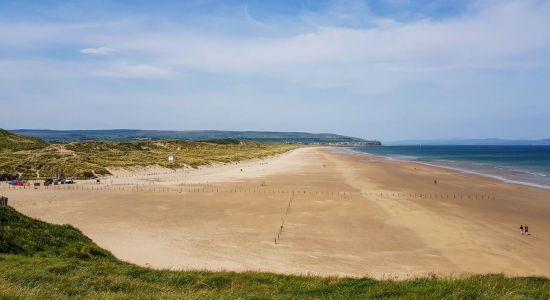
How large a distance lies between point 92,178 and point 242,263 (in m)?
41.8

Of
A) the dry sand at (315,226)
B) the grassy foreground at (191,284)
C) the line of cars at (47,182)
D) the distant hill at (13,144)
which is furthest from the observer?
the distant hill at (13,144)

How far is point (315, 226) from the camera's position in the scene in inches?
1023

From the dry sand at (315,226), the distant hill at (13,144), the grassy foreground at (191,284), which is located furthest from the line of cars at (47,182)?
the distant hill at (13,144)

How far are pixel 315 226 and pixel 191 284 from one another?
52.6ft

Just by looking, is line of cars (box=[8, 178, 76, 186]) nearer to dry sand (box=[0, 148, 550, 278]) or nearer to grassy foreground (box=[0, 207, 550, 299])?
dry sand (box=[0, 148, 550, 278])

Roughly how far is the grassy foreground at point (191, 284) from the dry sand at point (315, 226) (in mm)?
5701

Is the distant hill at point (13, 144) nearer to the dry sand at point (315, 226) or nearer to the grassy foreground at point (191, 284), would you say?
the dry sand at point (315, 226)

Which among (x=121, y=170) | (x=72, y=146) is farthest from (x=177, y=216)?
(x=72, y=146)

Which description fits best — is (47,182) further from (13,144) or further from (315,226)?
(13,144)

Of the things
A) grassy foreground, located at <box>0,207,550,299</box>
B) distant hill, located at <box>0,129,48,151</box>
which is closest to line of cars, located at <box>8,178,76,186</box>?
grassy foreground, located at <box>0,207,550,299</box>

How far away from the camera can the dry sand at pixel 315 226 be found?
737 inches

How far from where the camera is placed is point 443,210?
108 ft

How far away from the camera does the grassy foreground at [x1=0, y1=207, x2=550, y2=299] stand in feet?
28.7

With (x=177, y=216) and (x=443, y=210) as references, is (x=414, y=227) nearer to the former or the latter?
(x=443, y=210)
